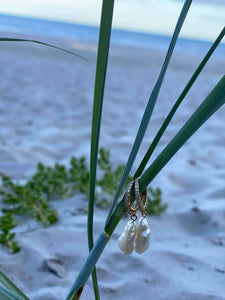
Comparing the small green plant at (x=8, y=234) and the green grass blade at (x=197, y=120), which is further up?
the green grass blade at (x=197, y=120)

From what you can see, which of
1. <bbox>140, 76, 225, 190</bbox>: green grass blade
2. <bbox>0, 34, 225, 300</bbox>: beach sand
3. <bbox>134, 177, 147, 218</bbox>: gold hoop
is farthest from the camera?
<bbox>0, 34, 225, 300</bbox>: beach sand

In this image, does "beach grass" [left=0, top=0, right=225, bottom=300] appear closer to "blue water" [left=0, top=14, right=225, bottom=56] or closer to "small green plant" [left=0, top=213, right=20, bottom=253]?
"small green plant" [left=0, top=213, right=20, bottom=253]

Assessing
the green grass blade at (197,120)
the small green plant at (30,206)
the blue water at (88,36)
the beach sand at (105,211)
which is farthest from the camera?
the blue water at (88,36)

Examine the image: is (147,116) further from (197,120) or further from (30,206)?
(30,206)

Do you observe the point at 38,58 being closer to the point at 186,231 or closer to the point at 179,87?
the point at 179,87

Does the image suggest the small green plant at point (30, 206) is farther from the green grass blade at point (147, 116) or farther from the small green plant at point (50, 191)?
the green grass blade at point (147, 116)

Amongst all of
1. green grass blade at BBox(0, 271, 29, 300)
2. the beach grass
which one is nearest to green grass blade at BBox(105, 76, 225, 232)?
the beach grass

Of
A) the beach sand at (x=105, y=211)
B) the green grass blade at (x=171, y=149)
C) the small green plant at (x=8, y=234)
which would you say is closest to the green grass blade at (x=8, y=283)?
the green grass blade at (x=171, y=149)

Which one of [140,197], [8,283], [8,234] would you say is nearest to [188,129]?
[140,197]

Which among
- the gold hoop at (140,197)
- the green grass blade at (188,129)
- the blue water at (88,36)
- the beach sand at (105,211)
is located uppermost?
the blue water at (88,36)
